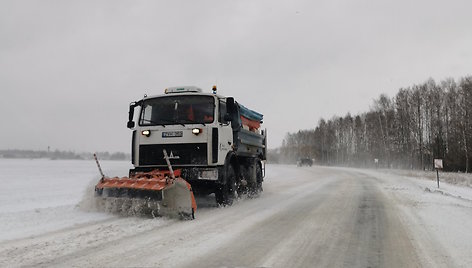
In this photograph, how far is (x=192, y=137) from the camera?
8.65 meters

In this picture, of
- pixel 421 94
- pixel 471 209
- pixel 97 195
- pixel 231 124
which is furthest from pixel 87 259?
pixel 421 94

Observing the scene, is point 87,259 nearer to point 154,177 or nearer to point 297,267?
point 297,267

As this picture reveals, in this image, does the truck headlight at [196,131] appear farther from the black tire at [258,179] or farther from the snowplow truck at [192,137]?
the black tire at [258,179]

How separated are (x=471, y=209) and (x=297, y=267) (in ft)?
25.5

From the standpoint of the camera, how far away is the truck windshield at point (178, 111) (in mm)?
8969

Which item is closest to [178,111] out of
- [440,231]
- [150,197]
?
[150,197]

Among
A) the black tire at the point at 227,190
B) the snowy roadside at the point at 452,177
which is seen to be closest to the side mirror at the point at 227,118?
the black tire at the point at 227,190

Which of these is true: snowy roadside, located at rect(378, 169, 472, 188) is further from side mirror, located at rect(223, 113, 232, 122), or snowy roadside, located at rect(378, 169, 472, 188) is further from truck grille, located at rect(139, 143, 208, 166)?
truck grille, located at rect(139, 143, 208, 166)

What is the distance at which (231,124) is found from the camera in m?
9.89

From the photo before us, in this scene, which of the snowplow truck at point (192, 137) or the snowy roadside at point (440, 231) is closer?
the snowy roadside at point (440, 231)

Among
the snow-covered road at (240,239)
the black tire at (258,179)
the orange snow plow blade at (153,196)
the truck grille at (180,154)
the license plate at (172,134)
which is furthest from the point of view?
the black tire at (258,179)

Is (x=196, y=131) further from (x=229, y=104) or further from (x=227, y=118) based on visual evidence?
(x=229, y=104)

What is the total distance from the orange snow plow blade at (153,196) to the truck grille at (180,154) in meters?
1.10

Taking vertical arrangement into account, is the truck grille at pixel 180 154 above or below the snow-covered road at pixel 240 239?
above
